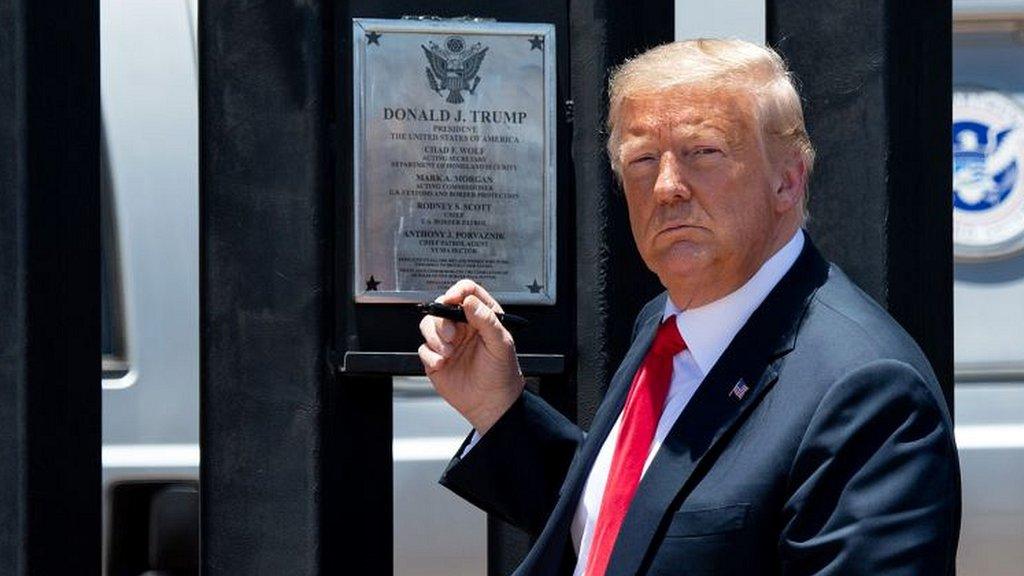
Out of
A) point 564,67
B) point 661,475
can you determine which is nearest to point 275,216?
point 564,67

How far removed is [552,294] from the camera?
2.30 metres

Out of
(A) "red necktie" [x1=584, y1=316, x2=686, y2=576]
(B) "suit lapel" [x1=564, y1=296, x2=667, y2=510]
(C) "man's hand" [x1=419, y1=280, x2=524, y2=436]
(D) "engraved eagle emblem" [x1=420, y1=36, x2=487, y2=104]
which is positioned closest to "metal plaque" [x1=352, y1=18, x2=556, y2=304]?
(D) "engraved eagle emblem" [x1=420, y1=36, x2=487, y2=104]

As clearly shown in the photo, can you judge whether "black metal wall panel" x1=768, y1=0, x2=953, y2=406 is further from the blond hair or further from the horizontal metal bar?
the horizontal metal bar

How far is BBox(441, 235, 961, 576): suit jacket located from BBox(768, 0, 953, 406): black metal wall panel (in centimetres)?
32

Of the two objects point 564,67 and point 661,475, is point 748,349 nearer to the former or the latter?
point 661,475

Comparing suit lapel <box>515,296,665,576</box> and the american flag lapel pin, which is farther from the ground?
the american flag lapel pin

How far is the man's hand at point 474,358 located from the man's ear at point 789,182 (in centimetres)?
38

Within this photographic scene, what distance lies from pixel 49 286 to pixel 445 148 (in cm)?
55

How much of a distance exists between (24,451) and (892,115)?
1.16 meters

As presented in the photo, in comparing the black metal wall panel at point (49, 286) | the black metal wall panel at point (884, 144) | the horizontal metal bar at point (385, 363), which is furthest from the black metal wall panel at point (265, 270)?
the black metal wall panel at point (884, 144)

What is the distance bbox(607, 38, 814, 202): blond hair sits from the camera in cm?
185

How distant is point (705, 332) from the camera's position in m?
1.90

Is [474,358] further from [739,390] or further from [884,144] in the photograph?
[884,144]

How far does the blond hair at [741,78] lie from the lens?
1.85 m
